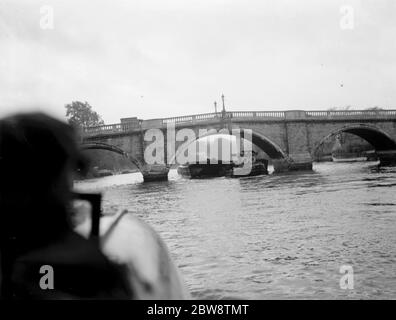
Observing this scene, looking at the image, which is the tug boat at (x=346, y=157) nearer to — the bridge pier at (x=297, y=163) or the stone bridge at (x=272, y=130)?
the stone bridge at (x=272, y=130)

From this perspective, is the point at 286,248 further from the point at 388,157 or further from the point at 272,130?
the point at 388,157

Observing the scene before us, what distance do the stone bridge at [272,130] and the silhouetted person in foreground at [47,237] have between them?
22.8 metres

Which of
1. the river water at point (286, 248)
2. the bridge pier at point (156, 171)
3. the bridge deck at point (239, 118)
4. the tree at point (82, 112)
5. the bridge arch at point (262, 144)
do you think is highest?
the tree at point (82, 112)

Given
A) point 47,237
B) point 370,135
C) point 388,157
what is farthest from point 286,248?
point 388,157

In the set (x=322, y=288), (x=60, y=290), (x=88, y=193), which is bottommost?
(x=322, y=288)

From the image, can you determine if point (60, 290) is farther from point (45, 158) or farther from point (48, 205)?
point (45, 158)

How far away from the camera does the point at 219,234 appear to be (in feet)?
19.2

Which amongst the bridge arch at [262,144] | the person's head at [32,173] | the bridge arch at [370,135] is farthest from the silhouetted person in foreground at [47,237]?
the bridge arch at [370,135]

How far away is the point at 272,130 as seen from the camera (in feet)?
84.2

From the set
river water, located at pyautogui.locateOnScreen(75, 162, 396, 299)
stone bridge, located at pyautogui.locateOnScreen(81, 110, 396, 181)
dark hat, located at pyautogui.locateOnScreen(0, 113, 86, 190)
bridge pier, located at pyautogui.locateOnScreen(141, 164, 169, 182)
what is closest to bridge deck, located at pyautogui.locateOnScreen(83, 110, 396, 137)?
stone bridge, located at pyautogui.locateOnScreen(81, 110, 396, 181)

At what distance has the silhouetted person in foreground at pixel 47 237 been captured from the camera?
101cm

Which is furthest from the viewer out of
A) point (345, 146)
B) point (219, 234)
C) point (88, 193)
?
point (345, 146)

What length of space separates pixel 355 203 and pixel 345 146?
155 feet
